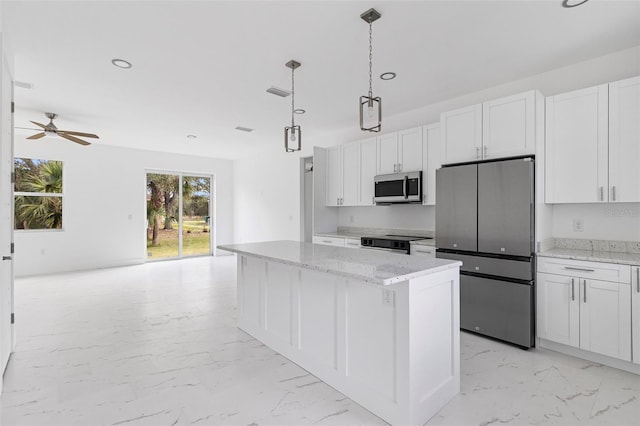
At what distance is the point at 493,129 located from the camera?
312cm

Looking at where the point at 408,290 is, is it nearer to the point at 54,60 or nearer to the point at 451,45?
the point at 451,45

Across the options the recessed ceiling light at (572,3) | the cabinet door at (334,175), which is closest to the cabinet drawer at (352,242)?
the cabinet door at (334,175)

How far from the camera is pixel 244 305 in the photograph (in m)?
3.29

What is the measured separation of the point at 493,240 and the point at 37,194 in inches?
307

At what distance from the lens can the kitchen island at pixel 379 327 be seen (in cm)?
180

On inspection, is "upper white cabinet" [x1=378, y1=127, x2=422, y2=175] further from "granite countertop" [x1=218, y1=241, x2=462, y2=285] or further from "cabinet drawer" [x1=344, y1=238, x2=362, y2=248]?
"granite countertop" [x1=218, y1=241, x2=462, y2=285]

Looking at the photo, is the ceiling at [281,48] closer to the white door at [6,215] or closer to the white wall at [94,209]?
the white door at [6,215]

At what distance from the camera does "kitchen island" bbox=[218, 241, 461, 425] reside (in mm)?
1799

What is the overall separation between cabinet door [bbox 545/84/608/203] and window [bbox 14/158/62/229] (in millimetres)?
8117

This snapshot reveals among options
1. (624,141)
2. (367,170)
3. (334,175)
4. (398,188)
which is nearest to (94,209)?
(334,175)

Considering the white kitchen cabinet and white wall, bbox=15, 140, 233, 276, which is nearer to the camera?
the white kitchen cabinet

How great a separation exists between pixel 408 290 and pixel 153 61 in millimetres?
3113

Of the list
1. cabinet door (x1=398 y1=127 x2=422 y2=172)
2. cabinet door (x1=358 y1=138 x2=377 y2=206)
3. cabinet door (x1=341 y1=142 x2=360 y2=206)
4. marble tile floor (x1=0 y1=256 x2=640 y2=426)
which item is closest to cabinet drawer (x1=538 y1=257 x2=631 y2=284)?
marble tile floor (x1=0 y1=256 x2=640 y2=426)

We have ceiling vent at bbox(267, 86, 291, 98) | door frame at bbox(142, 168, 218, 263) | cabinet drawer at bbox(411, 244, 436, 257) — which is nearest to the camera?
cabinet drawer at bbox(411, 244, 436, 257)
